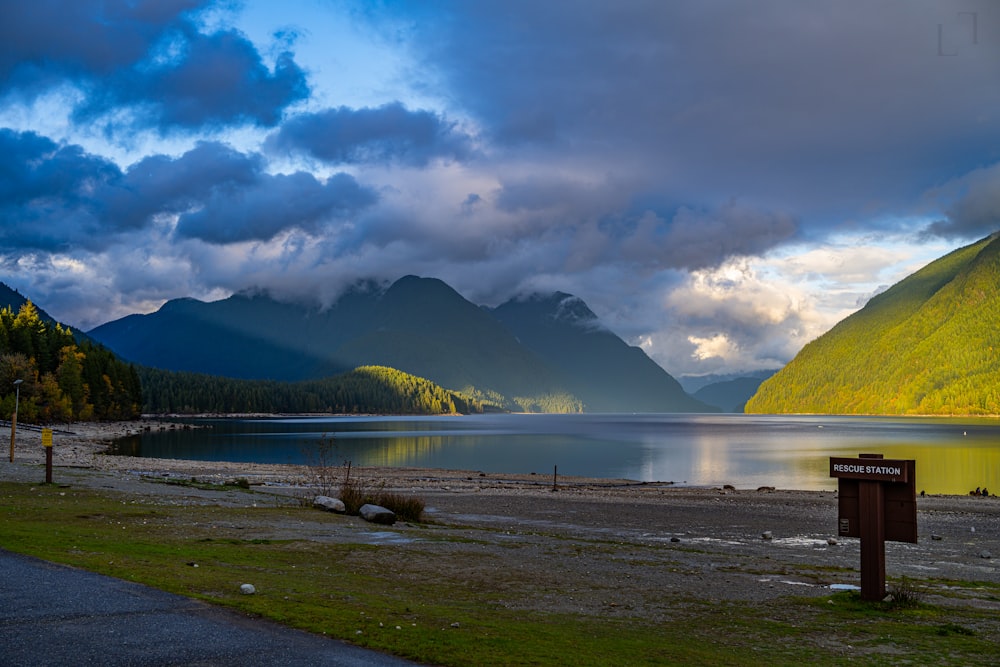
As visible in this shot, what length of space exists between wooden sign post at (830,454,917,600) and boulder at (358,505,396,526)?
16466 millimetres

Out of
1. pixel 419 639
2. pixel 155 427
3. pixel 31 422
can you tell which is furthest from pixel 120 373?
pixel 419 639

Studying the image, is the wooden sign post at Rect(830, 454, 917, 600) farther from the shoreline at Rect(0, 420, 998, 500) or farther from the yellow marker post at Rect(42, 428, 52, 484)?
the shoreline at Rect(0, 420, 998, 500)

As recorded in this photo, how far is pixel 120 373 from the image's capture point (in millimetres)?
168750

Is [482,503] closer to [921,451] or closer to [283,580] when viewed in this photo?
[283,580]

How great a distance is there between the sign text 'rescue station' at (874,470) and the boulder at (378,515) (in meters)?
16.5

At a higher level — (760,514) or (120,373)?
(120,373)

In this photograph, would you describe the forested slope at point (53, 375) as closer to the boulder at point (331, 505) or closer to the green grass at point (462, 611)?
the boulder at point (331, 505)

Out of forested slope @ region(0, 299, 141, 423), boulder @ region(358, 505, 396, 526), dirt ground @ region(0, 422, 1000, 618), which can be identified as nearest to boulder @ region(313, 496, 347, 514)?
dirt ground @ region(0, 422, 1000, 618)

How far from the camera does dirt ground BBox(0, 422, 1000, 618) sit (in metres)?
16.8

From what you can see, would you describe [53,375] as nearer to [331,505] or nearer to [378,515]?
[331,505]

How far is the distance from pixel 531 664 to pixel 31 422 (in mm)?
136245

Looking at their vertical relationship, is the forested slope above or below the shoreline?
above

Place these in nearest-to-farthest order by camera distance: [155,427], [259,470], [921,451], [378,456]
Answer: [259,470], [378,456], [921,451], [155,427]

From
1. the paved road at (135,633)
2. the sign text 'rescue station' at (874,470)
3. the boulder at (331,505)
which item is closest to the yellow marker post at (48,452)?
the boulder at (331,505)
